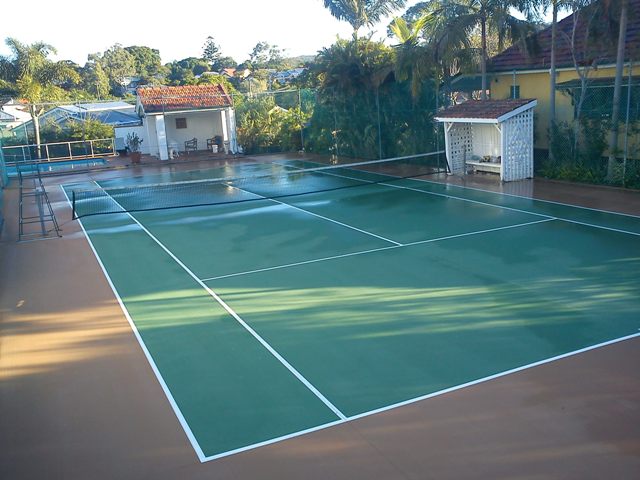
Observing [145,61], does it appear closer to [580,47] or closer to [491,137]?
[491,137]

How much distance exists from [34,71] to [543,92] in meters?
33.5

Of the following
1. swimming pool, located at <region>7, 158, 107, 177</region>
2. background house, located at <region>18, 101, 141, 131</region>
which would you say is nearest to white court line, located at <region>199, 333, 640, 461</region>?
swimming pool, located at <region>7, 158, 107, 177</region>

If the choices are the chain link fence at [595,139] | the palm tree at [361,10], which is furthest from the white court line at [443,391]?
the palm tree at [361,10]

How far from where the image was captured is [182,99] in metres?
33.0

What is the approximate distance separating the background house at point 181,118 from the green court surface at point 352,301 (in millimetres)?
17025

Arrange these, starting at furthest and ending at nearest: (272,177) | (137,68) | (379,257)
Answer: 1. (137,68)
2. (272,177)
3. (379,257)

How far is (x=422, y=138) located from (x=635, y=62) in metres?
7.75

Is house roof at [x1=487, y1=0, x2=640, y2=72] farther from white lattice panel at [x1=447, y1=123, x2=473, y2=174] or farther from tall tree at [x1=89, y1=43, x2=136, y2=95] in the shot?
tall tree at [x1=89, y1=43, x2=136, y2=95]

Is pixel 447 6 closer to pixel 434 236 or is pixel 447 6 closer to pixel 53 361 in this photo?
pixel 434 236

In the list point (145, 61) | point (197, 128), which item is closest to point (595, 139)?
point (197, 128)

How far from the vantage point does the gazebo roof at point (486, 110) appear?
712 inches

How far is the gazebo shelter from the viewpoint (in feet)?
60.0

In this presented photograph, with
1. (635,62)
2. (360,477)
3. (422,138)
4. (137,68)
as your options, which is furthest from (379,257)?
(137,68)

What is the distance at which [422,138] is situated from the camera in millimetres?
23578
